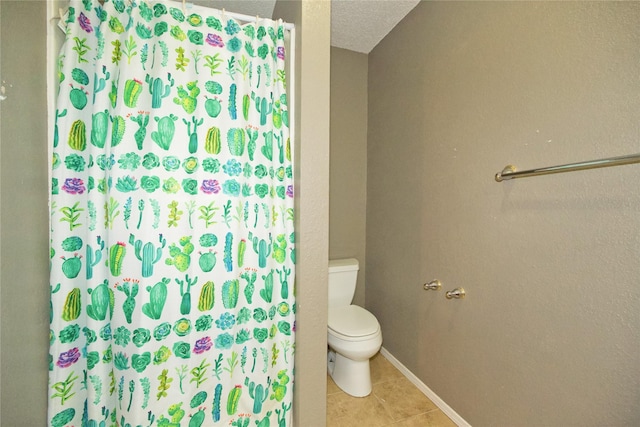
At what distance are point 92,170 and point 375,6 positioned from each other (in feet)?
6.43

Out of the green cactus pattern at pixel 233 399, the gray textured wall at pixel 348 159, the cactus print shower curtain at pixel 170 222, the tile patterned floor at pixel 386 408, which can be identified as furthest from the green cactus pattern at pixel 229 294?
the gray textured wall at pixel 348 159

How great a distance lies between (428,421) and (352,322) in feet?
2.20

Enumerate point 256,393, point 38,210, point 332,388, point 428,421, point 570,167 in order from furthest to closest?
point 332,388 → point 428,421 → point 256,393 → point 38,210 → point 570,167

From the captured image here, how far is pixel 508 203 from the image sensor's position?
3.88ft

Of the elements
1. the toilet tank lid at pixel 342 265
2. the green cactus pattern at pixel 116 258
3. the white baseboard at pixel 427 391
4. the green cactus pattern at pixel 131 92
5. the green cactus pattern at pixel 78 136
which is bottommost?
the white baseboard at pixel 427 391

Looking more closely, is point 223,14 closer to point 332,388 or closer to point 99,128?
point 99,128

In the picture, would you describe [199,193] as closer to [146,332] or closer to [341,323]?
[146,332]

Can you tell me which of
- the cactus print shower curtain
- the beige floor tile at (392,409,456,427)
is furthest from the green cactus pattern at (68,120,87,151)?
the beige floor tile at (392,409,456,427)

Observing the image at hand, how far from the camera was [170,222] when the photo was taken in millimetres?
1156

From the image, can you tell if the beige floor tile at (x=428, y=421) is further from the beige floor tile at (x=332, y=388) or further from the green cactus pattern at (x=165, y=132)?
the green cactus pattern at (x=165, y=132)

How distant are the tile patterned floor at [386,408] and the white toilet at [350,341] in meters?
0.07

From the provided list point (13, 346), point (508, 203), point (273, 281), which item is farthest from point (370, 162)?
point (13, 346)

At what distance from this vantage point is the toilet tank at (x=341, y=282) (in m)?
1.95

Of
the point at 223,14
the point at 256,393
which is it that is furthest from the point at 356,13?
the point at 256,393
